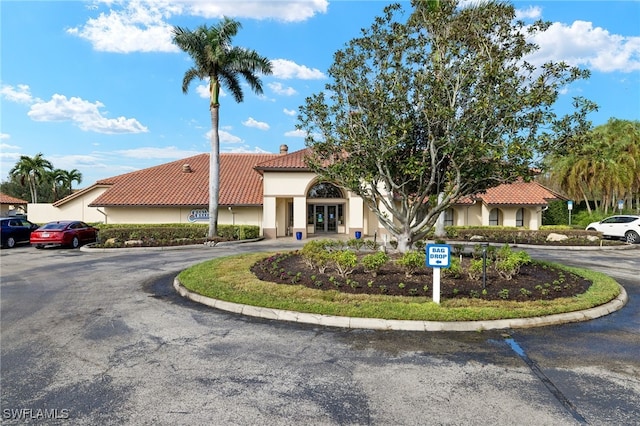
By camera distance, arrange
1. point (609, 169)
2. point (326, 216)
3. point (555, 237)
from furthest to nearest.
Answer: point (609, 169)
point (326, 216)
point (555, 237)

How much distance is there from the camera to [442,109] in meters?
9.47

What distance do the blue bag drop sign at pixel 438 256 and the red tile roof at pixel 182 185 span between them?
20490mm

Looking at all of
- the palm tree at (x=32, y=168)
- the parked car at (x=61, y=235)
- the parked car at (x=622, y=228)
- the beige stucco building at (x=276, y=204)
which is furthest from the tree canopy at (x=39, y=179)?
the parked car at (x=622, y=228)

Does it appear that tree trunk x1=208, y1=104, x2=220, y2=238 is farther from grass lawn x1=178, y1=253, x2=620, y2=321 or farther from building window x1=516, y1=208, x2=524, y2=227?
building window x1=516, y1=208, x2=524, y2=227

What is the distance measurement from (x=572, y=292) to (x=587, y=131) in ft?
14.7

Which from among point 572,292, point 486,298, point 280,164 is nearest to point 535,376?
point 486,298

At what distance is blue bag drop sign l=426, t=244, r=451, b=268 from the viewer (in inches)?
290

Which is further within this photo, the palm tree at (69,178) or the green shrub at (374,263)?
the palm tree at (69,178)

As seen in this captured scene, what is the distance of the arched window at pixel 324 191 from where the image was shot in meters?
27.4

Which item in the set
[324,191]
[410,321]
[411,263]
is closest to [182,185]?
[324,191]

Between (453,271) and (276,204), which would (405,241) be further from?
(276,204)

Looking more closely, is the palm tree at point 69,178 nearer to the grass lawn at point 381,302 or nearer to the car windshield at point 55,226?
the car windshield at point 55,226

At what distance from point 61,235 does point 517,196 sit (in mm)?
29253

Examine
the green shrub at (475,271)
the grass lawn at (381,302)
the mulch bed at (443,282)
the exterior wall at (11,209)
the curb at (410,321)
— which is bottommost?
the curb at (410,321)
